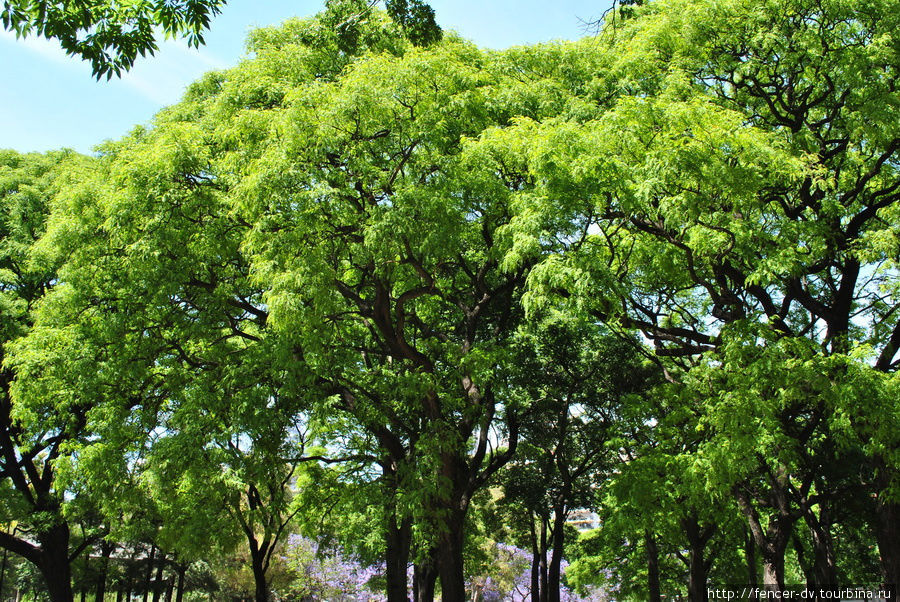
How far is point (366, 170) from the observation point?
10.2m

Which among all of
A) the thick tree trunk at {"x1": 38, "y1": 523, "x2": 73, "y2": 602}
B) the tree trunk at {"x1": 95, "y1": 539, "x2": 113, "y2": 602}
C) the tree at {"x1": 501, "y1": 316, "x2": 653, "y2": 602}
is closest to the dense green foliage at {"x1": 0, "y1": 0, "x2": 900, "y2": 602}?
the tree at {"x1": 501, "y1": 316, "x2": 653, "y2": 602}

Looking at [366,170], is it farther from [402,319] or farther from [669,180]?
[669,180]

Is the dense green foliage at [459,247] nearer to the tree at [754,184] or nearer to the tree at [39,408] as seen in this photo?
the tree at [754,184]

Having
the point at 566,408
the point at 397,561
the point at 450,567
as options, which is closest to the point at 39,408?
the point at 397,561

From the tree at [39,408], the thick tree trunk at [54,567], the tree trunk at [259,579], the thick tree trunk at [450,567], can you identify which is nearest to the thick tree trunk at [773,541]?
the thick tree trunk at [450,567]

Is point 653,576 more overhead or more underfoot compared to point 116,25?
more underfoot

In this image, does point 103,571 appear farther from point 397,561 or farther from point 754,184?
point 754,184

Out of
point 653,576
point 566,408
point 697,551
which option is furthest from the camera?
point 653,576

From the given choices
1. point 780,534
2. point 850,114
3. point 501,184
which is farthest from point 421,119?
point 780,534

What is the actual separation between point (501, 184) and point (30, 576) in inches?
1369

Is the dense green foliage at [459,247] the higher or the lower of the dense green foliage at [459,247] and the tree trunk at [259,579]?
the higher

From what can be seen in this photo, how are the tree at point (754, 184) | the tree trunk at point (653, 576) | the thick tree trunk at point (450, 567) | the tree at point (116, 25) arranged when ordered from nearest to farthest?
the tree at point (116, 25) → the tree at point (754, 184) → the thick tree trunk at point (450, 567) → the tree trunk at point (653, 576)

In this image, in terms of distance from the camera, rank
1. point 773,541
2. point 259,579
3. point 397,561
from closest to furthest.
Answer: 1. point 773,541
2. point 397,561
3. point 259,579

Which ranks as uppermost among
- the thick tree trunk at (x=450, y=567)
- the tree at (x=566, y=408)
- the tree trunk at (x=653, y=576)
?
the tree at (x=566, y=408)
